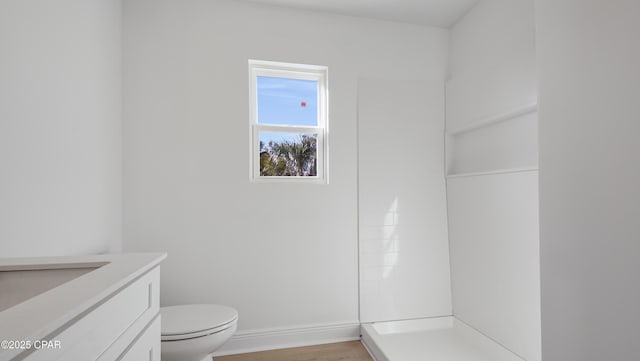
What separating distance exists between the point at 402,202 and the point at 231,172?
131 centimetres

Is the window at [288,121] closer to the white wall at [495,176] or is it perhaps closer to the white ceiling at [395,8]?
the white ceiling at [395,8]

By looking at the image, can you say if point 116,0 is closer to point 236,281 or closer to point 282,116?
point 282,116

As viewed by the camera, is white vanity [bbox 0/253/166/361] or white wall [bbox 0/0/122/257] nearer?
white vanity [bbox 0/253/166/361]

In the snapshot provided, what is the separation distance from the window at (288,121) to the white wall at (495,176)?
3.44ft

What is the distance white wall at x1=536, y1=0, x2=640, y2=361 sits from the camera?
2.76ft

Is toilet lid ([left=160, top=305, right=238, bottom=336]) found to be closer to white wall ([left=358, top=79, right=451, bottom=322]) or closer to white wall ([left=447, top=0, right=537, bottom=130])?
white wall ([left=358, top=79, right=451, bottom=322])

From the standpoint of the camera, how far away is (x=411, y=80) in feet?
8.34

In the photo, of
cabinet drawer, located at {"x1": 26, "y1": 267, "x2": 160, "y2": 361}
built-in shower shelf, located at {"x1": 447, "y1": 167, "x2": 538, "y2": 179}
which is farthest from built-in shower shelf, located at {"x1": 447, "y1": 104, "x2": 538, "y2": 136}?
cabinet drawer, located at {"x1": 26, "y1": 267, "x2": 160, "y2": 361}

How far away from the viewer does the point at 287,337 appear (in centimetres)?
223

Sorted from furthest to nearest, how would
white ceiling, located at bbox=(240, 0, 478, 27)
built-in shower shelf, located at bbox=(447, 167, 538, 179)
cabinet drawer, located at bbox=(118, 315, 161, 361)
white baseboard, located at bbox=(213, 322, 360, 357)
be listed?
white ceiling, located at bbox=(240, 0, 478, 27), white baseboard, located at bbox=(213, 322, 360, 357), built-in shower shelf, located at bbox=(447, 167, 538, 179), cabinet drawer, located at bbox=(118, 315, 161, 361)

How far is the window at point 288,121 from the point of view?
2383mm

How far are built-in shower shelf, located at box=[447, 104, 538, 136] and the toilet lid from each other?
1.98 m

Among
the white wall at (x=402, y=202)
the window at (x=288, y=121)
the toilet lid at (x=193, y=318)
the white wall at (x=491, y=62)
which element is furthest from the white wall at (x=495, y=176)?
the toilet lid at (x=193, y=318)

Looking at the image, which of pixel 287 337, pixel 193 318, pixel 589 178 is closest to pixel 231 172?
pixel 193 318
